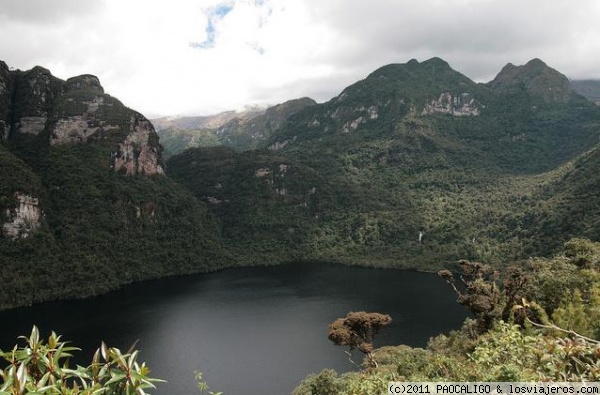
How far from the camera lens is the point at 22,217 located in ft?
394

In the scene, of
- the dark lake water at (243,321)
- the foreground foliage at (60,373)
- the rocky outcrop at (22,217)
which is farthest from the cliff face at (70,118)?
the foreground foliage at (60,373)

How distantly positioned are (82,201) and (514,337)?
471ft

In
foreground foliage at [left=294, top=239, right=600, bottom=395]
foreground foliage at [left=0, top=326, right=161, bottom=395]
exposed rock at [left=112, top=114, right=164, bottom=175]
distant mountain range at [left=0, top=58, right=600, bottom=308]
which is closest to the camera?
foreground foliage at [left=0, top=326, right=161, bottom=395]

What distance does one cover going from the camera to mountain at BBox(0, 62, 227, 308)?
116m

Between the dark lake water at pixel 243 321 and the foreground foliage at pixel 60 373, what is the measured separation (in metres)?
49.6

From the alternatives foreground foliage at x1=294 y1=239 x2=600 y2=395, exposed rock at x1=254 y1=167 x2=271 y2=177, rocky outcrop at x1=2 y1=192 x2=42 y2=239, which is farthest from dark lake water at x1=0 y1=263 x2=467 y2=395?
exposed rock at x1=254 y1=167 x2=271 y2=177

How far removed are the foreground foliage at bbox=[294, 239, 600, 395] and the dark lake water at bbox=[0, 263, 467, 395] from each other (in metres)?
16.9

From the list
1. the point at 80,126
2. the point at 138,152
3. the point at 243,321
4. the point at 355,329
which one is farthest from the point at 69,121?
the point at 355,329

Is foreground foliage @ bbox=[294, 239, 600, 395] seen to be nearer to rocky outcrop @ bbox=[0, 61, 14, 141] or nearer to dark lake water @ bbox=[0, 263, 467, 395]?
dark lake water @ bbox=[0, 263, 467, 395]

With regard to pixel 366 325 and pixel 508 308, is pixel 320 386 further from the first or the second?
pixel 508 308

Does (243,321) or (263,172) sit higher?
(263,172)

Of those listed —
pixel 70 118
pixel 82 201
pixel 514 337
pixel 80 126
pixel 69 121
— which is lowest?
pixel 82 201

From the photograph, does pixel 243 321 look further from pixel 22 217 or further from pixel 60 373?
pixel 60 373

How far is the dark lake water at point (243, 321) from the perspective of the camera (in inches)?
2431
